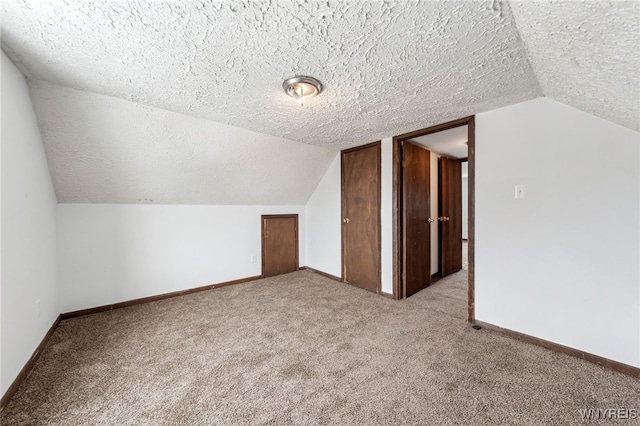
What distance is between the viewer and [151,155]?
2.44 metres

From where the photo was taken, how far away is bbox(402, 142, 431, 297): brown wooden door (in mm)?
3031

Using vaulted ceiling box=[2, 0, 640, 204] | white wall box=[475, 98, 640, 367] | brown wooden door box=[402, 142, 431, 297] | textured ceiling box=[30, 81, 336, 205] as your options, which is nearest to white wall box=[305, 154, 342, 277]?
textured ceiling box=[30, 81, 336, 205]

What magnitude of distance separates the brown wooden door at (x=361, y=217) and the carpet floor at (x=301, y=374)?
32.3 inches

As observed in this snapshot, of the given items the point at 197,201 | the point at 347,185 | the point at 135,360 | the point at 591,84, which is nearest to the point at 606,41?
the point at 591,84

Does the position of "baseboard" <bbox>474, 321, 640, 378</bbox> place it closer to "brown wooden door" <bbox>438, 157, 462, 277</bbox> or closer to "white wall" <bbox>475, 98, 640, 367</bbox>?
"white wall" <bbox>475, 98, 640, 367</bbox>

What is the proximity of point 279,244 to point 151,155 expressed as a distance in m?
2.18

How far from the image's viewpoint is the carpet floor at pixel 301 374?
130 cm

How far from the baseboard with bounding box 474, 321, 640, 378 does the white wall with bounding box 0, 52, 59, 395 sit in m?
3.33

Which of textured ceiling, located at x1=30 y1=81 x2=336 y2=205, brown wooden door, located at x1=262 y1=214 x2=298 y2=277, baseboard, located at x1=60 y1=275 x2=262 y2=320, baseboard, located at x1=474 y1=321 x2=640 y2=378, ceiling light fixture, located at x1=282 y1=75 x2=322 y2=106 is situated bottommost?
baseboard, located at x1=474 y1=321 x2=640 y2=378

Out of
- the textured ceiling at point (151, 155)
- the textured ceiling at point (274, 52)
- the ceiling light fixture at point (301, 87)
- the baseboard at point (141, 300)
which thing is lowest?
the baseboard at point (141, 300)

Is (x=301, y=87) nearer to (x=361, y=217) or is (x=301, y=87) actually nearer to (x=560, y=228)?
(x=361, y=217)

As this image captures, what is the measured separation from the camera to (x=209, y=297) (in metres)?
3.05

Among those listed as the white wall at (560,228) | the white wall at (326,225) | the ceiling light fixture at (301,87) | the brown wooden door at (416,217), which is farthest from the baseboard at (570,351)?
the ceiling light fixture at (301,87)

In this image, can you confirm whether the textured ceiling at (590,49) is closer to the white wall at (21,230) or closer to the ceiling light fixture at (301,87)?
the ceiling light fixture at (301,87)
